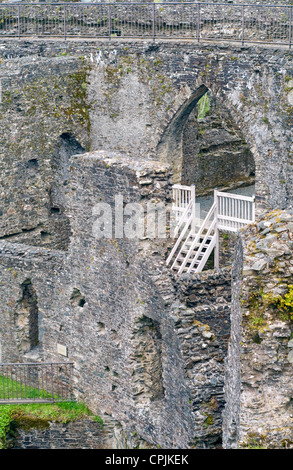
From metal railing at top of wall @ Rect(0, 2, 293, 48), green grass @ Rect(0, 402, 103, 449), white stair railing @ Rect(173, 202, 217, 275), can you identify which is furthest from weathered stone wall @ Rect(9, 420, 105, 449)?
metal railing at top of wall @ Rect(0, 2, 293, 48)

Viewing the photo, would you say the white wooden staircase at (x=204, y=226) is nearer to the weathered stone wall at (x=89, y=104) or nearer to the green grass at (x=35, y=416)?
the weathered stone wall at (x=89, y=104)

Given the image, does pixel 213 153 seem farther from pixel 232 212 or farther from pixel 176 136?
pixel 232 212

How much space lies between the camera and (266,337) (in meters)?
16.4

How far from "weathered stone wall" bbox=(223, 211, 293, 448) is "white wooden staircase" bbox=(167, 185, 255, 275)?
803 cm

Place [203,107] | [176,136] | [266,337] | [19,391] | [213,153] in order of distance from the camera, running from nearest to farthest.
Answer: [266,337] → [19,391] → [176,136] → [213,153] → [203,107]

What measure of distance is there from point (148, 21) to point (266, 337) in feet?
48.7

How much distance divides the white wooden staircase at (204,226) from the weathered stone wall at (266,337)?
8026 millimetres

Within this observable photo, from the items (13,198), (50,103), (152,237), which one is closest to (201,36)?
(50,103)

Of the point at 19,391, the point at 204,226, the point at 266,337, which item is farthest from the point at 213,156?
the point at 266,337

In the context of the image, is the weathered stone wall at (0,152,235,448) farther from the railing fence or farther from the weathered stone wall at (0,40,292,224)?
the weathered stone wall at (0,40,292,224)

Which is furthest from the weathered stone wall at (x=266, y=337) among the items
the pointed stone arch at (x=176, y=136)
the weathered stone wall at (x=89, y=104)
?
the pointed stone arch at (x=176, y=136)

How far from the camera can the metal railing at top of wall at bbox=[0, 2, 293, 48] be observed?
91.2ft

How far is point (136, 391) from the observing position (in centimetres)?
2223
